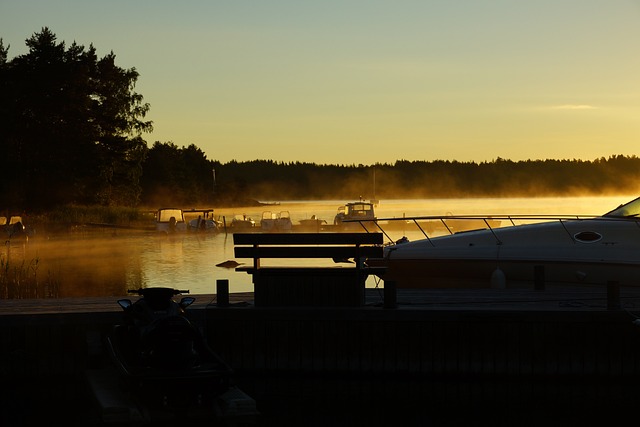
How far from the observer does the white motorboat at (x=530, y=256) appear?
2030 centimetres

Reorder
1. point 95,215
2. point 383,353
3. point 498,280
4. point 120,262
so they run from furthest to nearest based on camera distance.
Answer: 1. point 95,215
2. point 120,262
3. point 498,280
4. point 383,353

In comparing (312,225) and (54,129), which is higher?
(54,129)

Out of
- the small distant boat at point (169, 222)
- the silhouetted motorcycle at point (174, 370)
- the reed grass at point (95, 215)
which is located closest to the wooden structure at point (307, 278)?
the silhouetted motorcycle at point (174, 370)

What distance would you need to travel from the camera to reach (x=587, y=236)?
2083 centimetres

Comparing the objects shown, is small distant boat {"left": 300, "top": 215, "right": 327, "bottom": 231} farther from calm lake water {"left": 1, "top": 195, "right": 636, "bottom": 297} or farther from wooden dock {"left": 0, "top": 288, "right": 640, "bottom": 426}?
wooden dock {"left": 0, "top": 288, "right": 640, "bottom": 426}

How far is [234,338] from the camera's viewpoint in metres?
16.3

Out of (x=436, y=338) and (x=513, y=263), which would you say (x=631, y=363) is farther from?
(x=513, y=263)

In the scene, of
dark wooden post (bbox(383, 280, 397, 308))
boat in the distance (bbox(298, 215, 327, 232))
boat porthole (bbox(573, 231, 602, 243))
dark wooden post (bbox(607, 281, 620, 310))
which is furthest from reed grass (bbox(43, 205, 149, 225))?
dark wooden post (bbox(607, 281, 620, 310))

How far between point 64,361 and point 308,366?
3700mm

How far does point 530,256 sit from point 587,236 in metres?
1.15

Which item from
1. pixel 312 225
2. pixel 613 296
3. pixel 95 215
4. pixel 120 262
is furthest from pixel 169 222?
pixel 613 296

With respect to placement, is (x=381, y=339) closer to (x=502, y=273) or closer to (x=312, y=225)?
(x=502, y=273)

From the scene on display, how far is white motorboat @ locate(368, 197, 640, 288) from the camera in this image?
20.3 m

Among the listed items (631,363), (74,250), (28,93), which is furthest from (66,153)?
(631,363)
